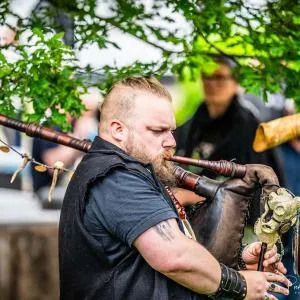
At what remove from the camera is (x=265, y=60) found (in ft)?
13.9

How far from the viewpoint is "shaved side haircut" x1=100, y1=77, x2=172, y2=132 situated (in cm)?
311

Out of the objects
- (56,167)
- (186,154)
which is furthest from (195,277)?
(186,154)

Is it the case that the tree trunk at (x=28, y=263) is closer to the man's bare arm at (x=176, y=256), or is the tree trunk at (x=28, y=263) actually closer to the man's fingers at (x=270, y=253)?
the man's fingers at (x=270, y=253)

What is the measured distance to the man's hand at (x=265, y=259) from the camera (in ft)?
10.9

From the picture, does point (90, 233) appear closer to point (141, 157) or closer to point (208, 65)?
point (141, 157)

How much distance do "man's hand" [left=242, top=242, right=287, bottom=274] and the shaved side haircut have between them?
76 cm

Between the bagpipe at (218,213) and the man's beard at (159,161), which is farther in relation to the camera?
the bagpipe at (218,213)

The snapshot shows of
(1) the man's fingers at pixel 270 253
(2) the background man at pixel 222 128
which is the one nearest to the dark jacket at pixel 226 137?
(2) the background man at pixel 222 128

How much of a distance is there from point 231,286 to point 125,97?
32.7 inches

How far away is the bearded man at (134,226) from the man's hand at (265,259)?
0.35 feet

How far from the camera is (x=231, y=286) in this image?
9.80ft

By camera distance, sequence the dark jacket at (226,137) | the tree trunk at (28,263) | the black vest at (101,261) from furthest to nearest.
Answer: the tree trunk at (28,263) < the dark jacket at (226,137) < the black vest at (101,261)

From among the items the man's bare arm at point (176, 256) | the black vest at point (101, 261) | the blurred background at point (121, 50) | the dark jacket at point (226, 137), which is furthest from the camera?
the dark jacket at point (226, 137)

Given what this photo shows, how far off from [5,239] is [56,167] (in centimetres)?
229
